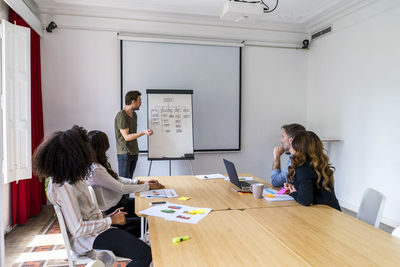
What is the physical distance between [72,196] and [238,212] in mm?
987

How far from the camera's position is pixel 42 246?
294 cm

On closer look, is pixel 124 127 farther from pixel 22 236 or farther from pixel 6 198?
pixel 22 236

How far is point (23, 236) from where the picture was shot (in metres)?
3.19

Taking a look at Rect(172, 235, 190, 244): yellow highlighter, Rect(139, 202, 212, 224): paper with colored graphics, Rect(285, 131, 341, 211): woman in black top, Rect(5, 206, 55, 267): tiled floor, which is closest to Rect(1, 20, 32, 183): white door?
Rect(5, 206, 55, 267): tiled floor

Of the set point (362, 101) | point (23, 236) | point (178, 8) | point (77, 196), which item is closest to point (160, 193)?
point (77, 196)

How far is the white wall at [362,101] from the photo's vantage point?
144 inches

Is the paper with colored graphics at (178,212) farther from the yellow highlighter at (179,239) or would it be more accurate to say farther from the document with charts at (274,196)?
the document with charts at (274,196)

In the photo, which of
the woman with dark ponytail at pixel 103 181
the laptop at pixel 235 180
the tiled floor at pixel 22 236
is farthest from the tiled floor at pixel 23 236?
the laptop at pixel 235 180

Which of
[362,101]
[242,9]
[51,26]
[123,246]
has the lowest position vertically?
[123,246]

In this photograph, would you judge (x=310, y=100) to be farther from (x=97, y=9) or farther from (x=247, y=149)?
(x=97, y=9)

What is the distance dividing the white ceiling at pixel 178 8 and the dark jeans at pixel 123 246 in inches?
139

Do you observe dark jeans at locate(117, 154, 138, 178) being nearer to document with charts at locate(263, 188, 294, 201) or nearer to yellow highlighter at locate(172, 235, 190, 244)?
document with charts at locate(263, 188, 294, 201)

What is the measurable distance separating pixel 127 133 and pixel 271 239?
2.80m

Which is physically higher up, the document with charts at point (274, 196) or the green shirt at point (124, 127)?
the green shirt at point (124, 127)
